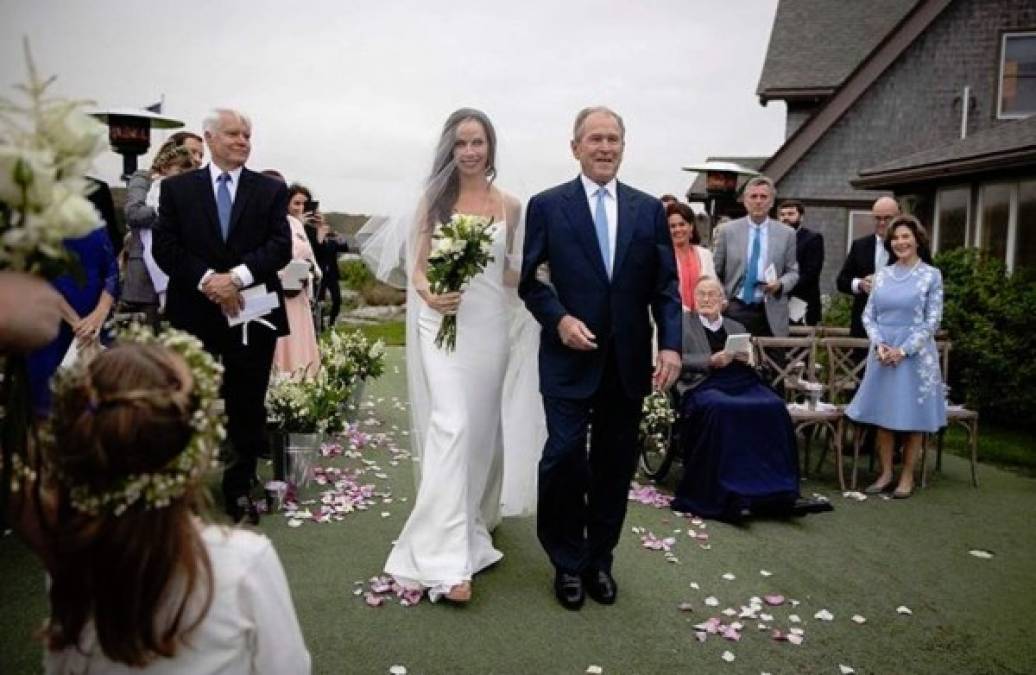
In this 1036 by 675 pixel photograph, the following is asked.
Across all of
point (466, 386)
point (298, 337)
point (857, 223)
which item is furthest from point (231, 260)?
point (857, 223)

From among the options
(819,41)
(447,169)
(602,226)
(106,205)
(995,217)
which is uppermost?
(819,41)

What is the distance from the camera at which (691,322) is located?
711cm

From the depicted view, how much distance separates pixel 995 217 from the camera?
43.8ft

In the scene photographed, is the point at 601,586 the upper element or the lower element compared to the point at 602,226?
lower

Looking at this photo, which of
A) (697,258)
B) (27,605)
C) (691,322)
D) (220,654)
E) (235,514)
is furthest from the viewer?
(697,258)

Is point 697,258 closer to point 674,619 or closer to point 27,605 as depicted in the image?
point 674,619

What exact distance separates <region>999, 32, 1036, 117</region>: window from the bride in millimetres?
16450

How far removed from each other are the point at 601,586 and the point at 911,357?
12.5ft

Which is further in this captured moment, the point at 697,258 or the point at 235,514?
the point at 697,258

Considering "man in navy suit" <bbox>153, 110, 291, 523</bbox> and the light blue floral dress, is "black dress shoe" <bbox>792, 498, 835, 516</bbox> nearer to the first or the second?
the light blue floral dress

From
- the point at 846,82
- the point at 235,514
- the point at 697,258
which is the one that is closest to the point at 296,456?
the point at 235,514

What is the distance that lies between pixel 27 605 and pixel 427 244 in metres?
2.63

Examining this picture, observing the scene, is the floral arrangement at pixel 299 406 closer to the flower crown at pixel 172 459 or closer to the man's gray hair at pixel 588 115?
the man's gray hair at pixel 588 115

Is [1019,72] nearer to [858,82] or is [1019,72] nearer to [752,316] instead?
[858,82]
